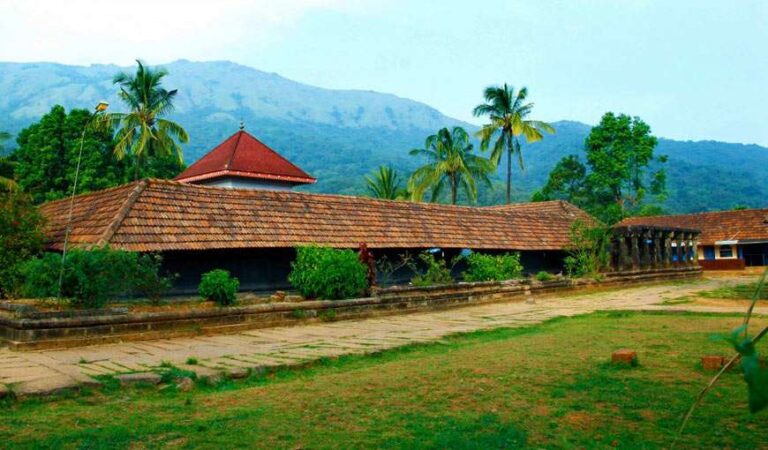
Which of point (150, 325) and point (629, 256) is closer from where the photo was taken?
point (150, 325)

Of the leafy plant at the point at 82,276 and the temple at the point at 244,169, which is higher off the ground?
the temple at the point at 244,169

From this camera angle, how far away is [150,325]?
947 centimetres

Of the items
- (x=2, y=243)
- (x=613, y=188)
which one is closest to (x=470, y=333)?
(x=2, y=243)

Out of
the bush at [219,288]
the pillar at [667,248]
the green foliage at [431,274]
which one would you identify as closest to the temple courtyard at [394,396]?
the bush at [219,288]

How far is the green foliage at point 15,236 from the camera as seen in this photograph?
11305 mm

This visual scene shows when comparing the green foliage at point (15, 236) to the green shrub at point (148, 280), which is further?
the green foliage at point (15, 236)

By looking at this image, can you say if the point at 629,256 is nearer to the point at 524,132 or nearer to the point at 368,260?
the point at 524,132

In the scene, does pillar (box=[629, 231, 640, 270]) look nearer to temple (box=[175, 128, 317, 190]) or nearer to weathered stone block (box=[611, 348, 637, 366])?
temple (box=[175, 128, 317, 190])

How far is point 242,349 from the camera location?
830 centimetres

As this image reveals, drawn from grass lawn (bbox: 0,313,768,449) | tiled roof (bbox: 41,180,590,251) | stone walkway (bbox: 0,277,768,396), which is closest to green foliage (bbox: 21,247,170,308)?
stone walkway (bbox: 0,277,768,396)

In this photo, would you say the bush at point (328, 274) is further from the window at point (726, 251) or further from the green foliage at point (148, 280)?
the window at point (726, 251)

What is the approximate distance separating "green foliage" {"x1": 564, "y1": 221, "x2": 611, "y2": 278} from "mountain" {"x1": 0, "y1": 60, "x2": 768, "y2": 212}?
44.3 meters

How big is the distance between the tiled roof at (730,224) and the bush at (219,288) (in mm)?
32462

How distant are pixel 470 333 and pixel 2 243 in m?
9.10
